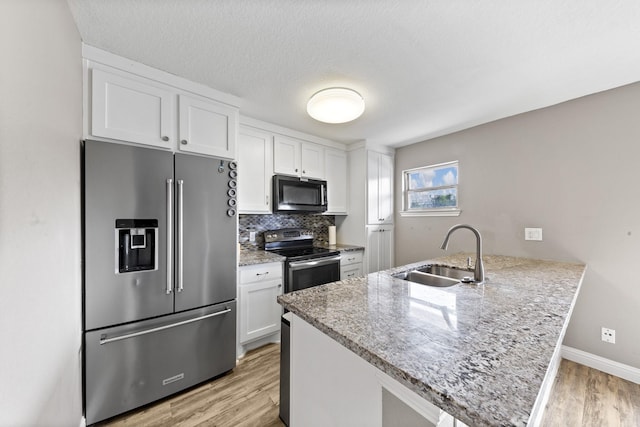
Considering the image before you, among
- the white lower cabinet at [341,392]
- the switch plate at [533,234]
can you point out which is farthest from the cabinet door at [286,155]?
the switch plate at [533,234]

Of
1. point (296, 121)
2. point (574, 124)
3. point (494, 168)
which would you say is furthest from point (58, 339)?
point (574, 124)

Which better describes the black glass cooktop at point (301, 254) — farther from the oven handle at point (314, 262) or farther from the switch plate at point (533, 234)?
the switch plate at point (533, 234)

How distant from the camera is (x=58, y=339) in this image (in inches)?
41.5

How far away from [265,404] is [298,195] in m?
1.96

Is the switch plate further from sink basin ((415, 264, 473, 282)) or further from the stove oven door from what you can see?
the stove oven door

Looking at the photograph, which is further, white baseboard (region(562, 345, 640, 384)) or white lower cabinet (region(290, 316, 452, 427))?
white baseboard (region(562, 345, 640, 384))

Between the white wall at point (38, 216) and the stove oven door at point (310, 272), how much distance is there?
153 centimetres

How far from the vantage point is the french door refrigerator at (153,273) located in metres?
1.42

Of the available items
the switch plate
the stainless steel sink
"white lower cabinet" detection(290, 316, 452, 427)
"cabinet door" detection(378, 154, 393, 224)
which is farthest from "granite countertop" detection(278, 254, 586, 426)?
"cabinet door" detection(378, 154, 393, 224)

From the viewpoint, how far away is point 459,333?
79 cm

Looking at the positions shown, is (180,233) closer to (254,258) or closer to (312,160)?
(254,258)

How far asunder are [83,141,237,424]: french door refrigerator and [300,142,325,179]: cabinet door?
46.5 inches

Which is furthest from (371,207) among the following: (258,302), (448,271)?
(258,302)

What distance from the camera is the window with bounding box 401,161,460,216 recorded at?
2.95 meters
